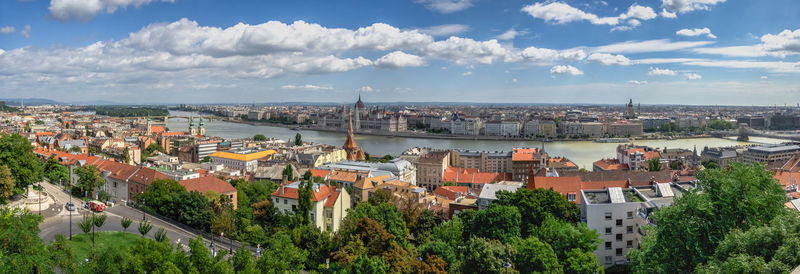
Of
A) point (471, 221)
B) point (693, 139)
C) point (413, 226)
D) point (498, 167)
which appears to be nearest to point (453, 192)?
point (413, 226)

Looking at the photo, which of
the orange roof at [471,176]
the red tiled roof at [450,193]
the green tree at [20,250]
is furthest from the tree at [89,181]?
the orange roof at [471,176]

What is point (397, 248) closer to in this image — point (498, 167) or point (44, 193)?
point (44, 193)

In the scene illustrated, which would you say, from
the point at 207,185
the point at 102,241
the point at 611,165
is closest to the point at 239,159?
the point at 207,185

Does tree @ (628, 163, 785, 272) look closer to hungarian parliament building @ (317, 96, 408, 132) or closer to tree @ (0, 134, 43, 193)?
tree @ (0, 134, 43, 193)

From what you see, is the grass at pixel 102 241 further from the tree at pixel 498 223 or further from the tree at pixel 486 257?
the tree at pixel 498 223

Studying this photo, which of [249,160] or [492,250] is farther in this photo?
[249,160]

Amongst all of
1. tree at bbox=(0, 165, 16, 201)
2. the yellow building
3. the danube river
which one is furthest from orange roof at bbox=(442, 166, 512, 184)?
tree at bbox=(0, 165, 16, 201)
